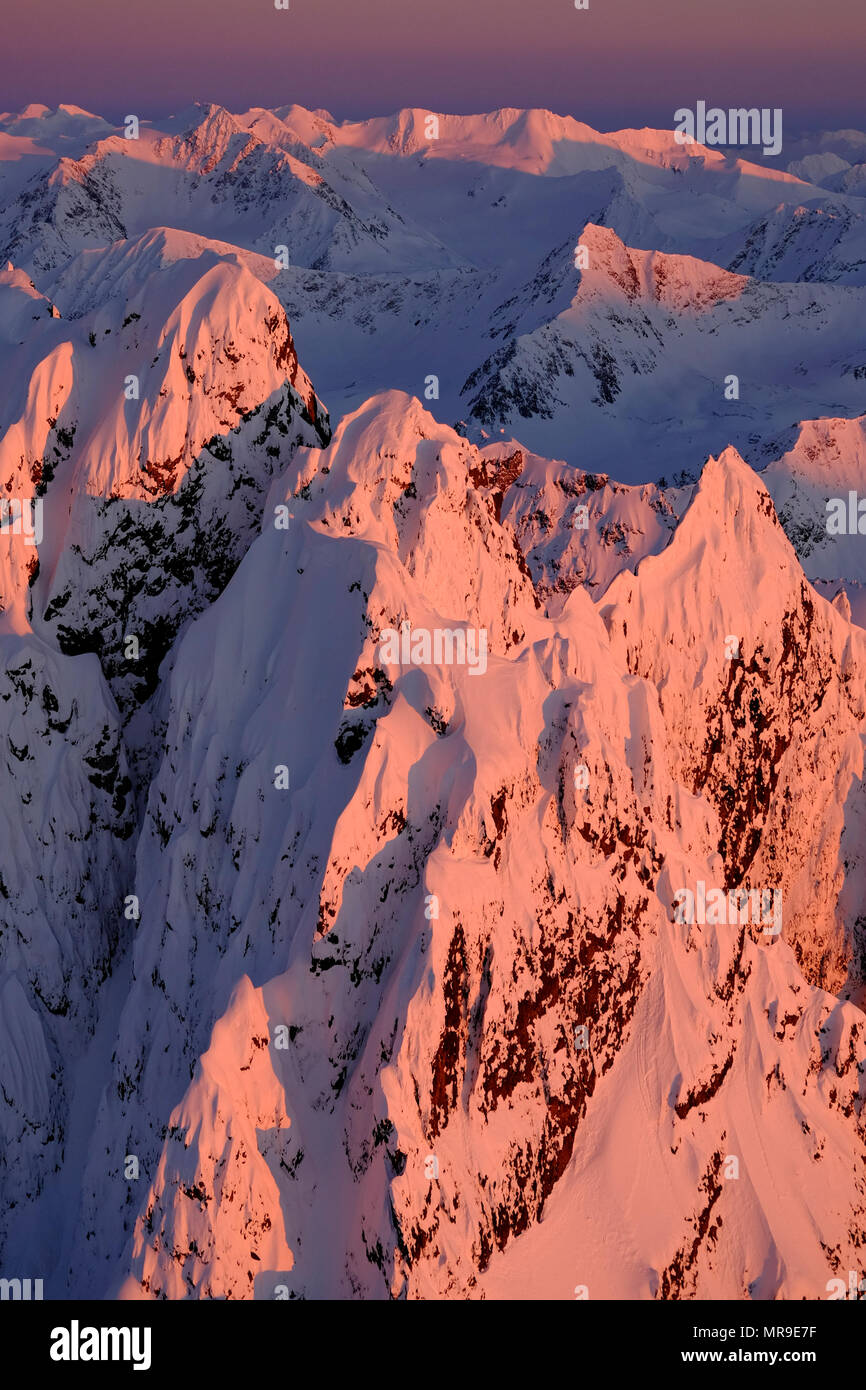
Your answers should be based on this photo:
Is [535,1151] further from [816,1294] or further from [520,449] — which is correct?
[520,449]

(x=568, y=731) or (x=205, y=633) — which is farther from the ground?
(x=205, y=633)

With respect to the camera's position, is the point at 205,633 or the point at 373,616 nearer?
the point at 373,616

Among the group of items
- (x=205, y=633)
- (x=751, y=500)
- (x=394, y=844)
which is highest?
(x=751, y=500)

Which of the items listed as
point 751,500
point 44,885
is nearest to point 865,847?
point 751,500
